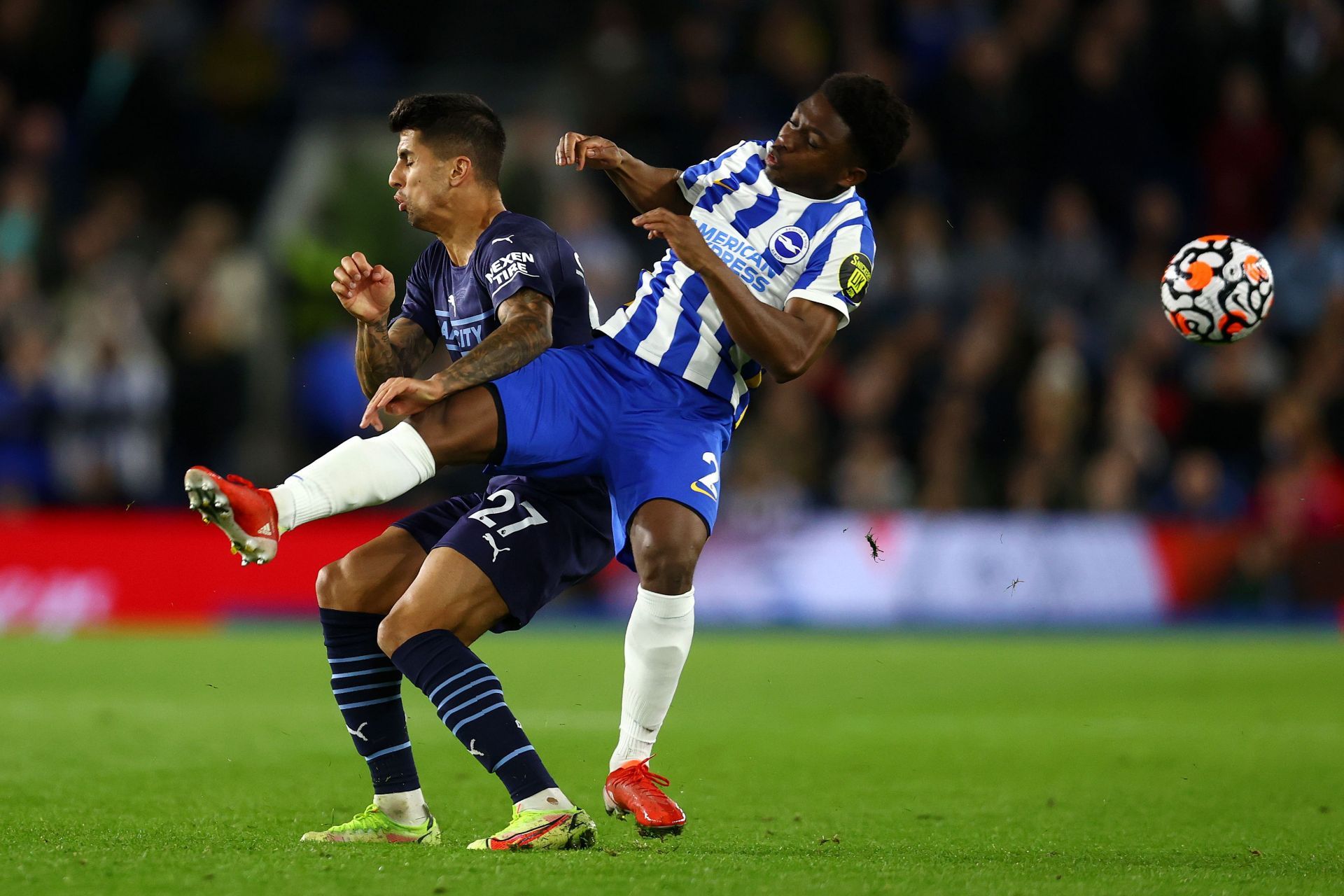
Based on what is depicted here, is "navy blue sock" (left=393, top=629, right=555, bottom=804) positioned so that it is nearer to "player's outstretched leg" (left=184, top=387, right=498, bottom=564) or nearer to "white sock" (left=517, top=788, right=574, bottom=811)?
"white sock" (left=517, top=788, right=574, bottom=811)

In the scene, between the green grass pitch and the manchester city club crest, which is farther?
the manchester city club crest

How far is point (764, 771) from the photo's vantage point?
22.8 feet

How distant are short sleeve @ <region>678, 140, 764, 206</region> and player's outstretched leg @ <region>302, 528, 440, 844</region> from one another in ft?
5.37

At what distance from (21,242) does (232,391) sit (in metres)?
2.98

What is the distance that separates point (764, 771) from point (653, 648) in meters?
1.89

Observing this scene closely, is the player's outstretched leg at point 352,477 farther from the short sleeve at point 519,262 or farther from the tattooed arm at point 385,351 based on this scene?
the tattooed arm at point 385,351

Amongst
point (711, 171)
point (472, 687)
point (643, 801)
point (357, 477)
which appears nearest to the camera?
point (357, 477)

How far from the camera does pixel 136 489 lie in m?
14.6

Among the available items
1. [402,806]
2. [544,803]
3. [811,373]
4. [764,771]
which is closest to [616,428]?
[544,803]

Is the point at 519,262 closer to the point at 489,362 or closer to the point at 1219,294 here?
the point at 489,362

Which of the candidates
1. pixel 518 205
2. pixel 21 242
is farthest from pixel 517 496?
pixel 21 242

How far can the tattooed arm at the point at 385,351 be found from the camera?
5410mm

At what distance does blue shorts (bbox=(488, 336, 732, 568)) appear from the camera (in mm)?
4965

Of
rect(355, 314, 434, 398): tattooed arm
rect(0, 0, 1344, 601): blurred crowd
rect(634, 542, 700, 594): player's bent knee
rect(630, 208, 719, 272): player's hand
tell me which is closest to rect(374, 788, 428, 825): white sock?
rect(634, 542, 700, 594): player's bent knee
